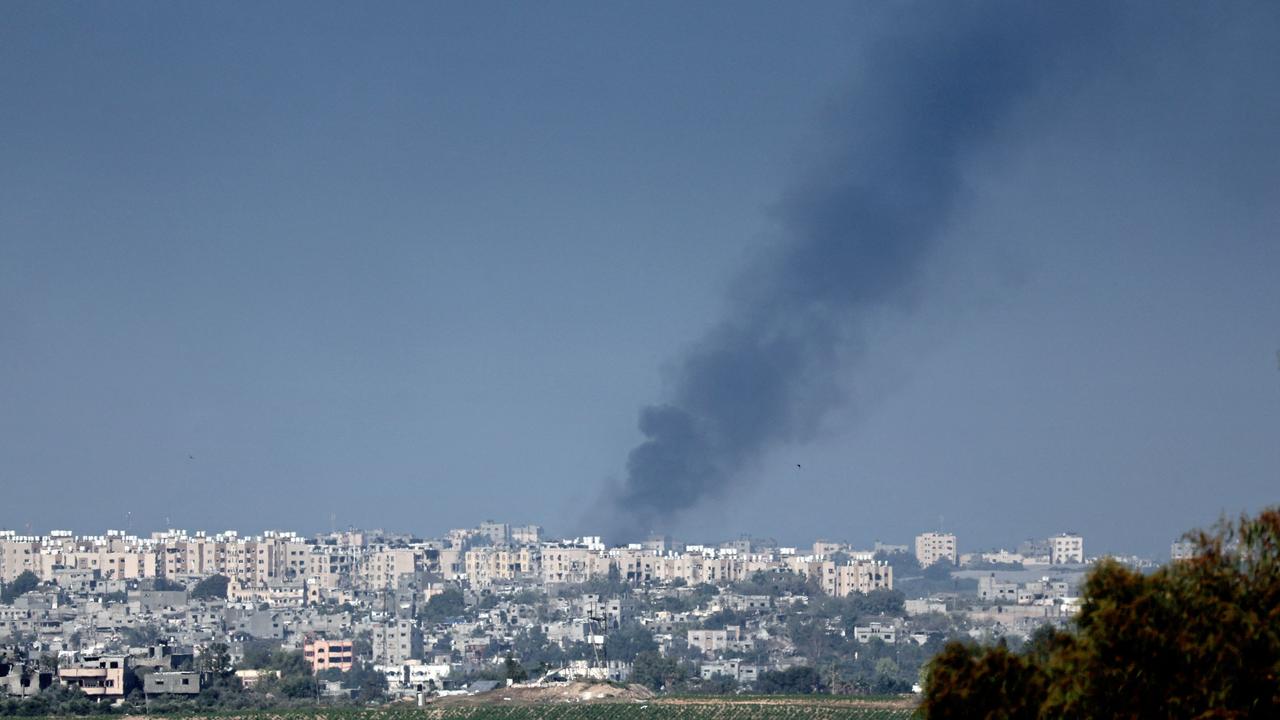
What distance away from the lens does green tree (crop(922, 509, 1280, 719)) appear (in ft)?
58.7

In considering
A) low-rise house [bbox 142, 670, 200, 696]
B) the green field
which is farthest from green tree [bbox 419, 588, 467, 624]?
the green field

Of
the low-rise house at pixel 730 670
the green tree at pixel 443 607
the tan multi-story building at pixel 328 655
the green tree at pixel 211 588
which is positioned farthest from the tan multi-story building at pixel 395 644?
the green tree at pixel 211 588

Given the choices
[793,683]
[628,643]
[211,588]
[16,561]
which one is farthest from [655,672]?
[16,561]

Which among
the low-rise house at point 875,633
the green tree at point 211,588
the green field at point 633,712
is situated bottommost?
the green field at point 633,712

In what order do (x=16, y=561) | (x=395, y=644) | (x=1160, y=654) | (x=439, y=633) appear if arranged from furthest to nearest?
(x=16, y=561) → (x=439, y=633) → (x=395, y=644) → (x=1160, y=654)

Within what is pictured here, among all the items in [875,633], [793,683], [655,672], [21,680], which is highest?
[875,633]

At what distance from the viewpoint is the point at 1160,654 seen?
1814 centimetres

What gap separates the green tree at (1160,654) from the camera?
1789cm

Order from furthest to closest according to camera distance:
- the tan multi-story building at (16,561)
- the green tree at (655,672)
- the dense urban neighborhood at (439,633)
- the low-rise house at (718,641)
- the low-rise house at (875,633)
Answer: the tan multi-story building at (16,561)
the low-rise house at (718,641)
the low-rise house at (875,633)
the green tree at (655,672)
the dense urban neighborhood at (439,633)

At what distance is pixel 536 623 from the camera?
16962 cm

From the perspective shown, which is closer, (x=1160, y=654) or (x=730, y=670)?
(x=1160, y=654)

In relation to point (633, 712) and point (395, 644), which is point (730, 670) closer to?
point (395, 644)

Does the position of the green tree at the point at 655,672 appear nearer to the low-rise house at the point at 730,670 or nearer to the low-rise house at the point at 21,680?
the low-rise house at the point at 730,670

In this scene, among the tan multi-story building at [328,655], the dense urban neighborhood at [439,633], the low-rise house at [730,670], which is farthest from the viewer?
the tan multi-story building at [328,655]
